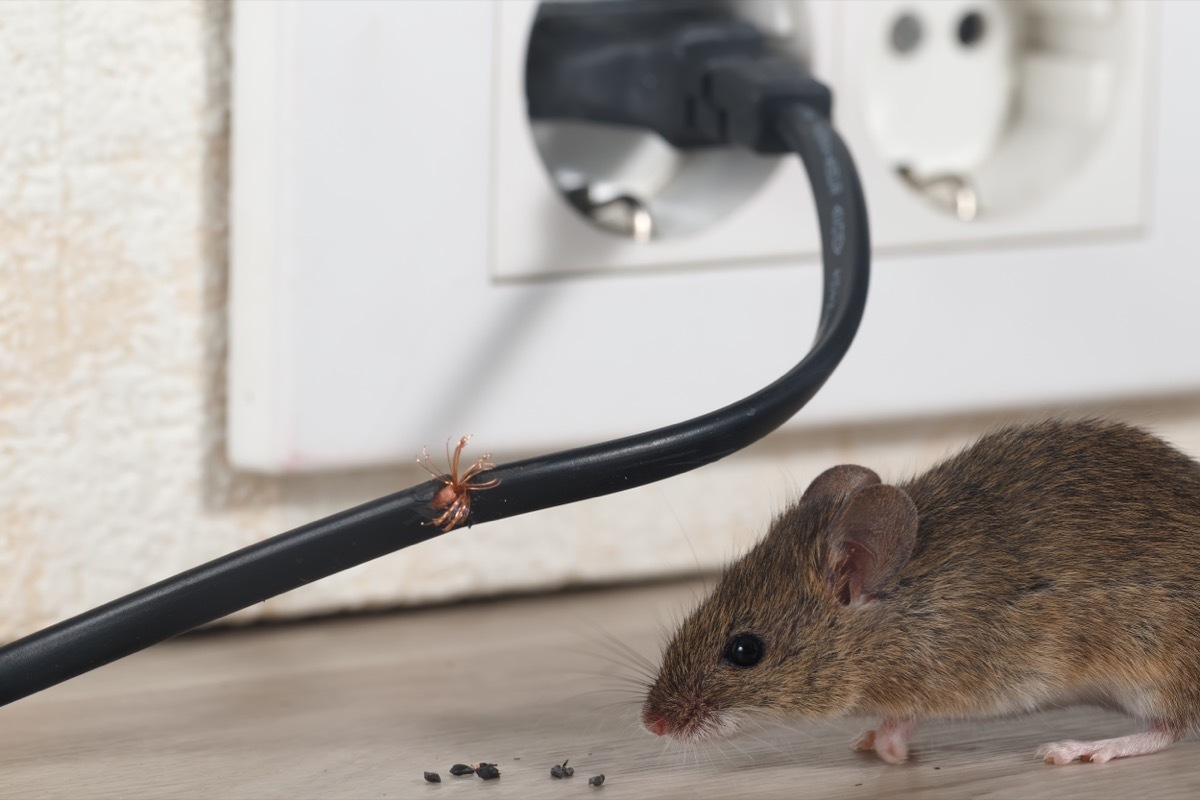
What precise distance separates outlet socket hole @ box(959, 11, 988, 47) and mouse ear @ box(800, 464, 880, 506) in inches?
13.8

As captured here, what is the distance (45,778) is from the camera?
60cm

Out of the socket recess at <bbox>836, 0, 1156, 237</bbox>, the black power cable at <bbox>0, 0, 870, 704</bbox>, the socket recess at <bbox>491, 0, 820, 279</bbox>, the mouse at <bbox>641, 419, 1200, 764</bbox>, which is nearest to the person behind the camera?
the black power cable at <bbox>0, 0, 870, 704</bbox>

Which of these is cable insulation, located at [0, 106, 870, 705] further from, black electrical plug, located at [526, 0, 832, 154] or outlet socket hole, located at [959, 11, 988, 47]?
outlet socket hole, located at [959, 11, 988, 47]

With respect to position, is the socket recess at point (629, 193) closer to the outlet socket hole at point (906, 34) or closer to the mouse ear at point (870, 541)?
the outlet socket hole at point (906, 34)

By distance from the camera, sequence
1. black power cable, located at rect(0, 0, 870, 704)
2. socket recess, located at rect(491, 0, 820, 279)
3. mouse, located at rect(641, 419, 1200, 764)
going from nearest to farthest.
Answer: black power cable, located at rect(0, 0, 870, 704)
mouse, located at rect(641, 419, 1200, 764)
socket recess, located at rect(491, 0, 820, 279)

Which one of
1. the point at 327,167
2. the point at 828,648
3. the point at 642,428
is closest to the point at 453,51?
the point at 327,167

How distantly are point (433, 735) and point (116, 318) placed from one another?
26 cm

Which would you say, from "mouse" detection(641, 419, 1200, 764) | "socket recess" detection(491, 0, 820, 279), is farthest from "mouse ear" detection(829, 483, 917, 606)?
"socket recess" detection(491, 0, 820, 279)

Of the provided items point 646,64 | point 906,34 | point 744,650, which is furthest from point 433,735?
point 906,34

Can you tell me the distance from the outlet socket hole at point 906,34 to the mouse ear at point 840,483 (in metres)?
0.31

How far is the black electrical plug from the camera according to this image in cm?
83

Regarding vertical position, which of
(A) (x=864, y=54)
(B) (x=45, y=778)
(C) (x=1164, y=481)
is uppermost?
(A) (x=864, y=54)

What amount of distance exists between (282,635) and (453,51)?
0.32 meters

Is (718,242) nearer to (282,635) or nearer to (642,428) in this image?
(642,428)
